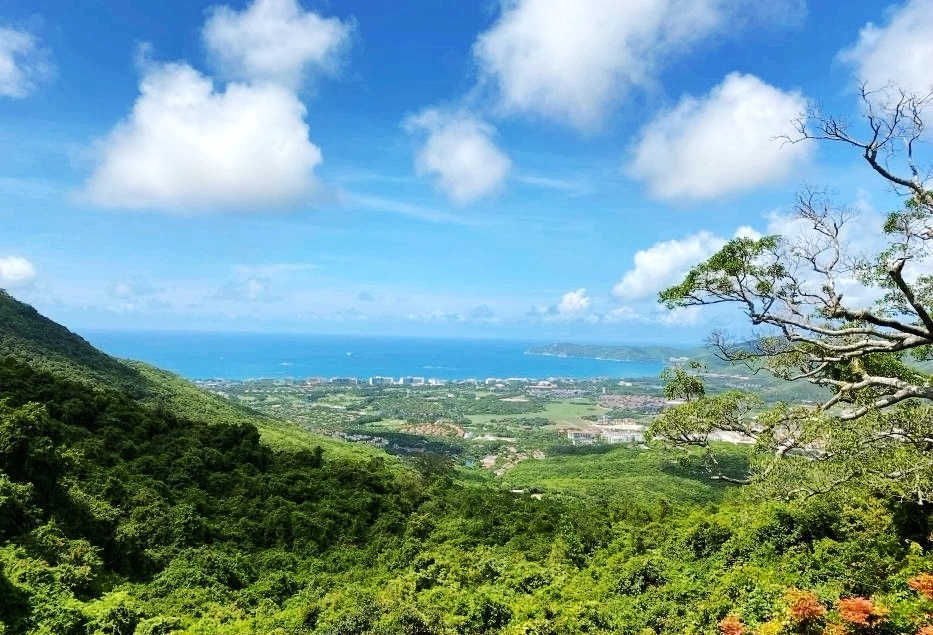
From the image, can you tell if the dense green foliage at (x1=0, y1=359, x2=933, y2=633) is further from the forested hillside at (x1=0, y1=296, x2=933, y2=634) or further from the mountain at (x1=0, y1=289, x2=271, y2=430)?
the mountain at (x1=0, y1=289, x2=271, y2=430)

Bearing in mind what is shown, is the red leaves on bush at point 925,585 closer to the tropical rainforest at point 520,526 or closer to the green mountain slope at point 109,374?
the tropical rainforest at point 520,526

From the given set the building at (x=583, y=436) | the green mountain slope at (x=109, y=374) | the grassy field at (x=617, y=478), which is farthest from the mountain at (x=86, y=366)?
the building at (x=583, y=436)

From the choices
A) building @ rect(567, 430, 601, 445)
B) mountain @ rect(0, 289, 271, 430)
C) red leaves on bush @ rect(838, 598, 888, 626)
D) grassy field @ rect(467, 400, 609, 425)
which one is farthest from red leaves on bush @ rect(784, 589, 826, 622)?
grassy field @ rect(467, 400, 609, 425)

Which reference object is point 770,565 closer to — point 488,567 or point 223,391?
point 488,567

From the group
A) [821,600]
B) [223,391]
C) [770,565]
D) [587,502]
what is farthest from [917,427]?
[223,391]

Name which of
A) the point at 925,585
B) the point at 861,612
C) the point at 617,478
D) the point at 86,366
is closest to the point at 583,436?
the point at 617,478
